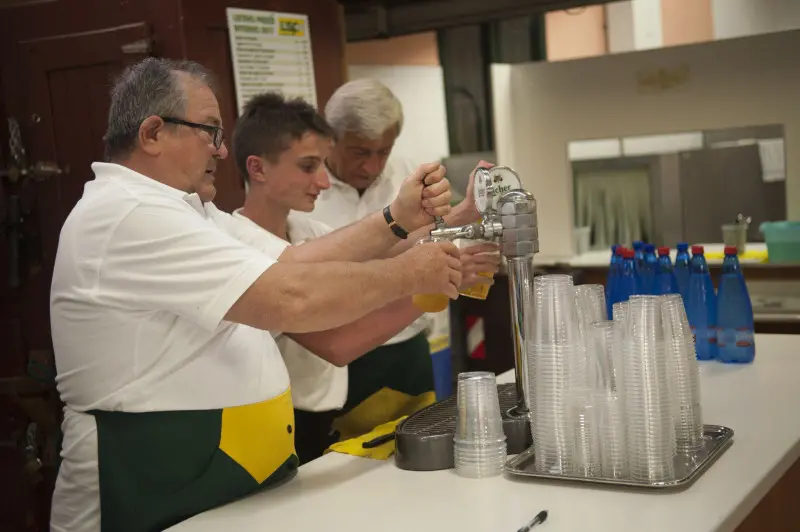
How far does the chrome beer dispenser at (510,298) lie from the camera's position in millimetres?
1654

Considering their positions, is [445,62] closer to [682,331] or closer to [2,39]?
[2,39]

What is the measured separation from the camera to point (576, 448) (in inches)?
59.0

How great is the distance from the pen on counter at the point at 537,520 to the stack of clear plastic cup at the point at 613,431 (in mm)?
176

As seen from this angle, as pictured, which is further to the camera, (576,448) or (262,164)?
(262,164)

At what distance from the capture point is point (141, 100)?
174 cm

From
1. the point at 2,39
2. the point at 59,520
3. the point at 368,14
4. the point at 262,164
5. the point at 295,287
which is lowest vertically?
the point at 59,520

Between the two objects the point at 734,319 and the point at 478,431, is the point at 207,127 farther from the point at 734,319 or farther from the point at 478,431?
the point at 734,319

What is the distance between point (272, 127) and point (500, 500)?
132 cm

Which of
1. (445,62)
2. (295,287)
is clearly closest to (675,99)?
(445,62)

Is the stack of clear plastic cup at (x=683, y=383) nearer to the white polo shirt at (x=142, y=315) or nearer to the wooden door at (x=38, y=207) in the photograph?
the white polo shirt at (x=142, y=315)

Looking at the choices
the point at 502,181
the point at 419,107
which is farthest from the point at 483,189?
the point at 419,107

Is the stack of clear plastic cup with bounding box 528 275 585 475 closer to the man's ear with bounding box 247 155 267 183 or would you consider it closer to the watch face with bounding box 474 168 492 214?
the watch face with bounding box 474 168 492 214

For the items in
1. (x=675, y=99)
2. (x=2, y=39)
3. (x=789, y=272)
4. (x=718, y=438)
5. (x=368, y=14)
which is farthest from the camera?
(x=368, y=14)

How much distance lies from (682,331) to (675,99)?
3.04 meters
